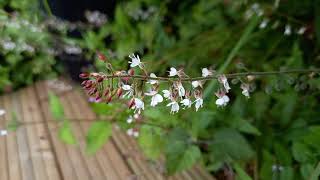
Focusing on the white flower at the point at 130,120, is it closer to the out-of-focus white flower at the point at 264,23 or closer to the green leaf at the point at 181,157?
the green leaf at the point at 181,157

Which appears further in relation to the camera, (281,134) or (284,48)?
(284,48)

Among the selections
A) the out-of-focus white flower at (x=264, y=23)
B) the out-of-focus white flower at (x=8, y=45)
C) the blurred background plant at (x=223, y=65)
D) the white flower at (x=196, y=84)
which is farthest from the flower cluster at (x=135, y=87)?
the out-of-focus white flower at (x=8, y=45)

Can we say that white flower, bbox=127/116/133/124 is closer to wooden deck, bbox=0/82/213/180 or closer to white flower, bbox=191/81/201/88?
wooden deck, bbox=0/82/213/180

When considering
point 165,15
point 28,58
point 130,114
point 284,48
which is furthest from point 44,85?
point 284,48

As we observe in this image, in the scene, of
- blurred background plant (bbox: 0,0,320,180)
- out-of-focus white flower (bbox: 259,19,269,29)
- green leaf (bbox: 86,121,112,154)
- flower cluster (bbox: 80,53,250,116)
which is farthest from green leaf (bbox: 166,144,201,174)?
out-of-focus white flower (bbox: 259,19,269,29)

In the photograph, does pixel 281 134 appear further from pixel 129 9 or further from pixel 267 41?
pixel 129 9

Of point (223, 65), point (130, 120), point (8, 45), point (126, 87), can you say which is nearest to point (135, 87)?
point (126, 87)
